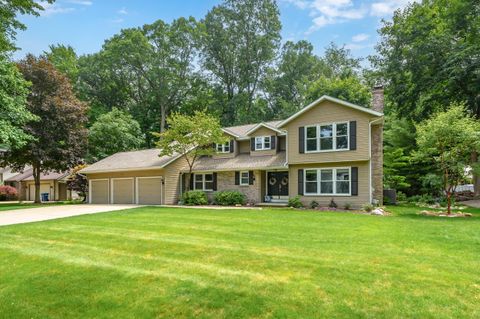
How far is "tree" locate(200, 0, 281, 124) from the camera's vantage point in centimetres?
4241

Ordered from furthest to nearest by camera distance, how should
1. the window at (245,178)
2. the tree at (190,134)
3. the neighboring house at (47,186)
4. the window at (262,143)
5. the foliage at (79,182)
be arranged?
the neighboring house at (47,186), the foliage at (79,182), the window at (262,143), the tree at (190,134), the window at (245,178)

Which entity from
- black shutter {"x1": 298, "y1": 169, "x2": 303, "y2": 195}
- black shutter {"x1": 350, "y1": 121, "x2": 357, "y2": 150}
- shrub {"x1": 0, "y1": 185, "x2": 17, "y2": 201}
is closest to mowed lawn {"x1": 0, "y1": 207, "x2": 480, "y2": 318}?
black shutter {"x1": 350, "y1": 121, "x2": 357, "y2": 150}

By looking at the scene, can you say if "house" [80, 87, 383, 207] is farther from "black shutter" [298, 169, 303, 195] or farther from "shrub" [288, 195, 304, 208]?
"shrub" [288, 195, 304, 208]

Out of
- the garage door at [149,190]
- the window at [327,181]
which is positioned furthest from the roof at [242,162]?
the garage door at [149,190]

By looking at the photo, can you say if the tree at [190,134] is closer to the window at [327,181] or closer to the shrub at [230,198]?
the shrub at [230,198]

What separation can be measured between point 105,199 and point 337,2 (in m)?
20.1

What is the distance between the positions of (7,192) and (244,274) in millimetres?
37340

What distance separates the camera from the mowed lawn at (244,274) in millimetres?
4730

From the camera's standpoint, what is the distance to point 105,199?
2522 centimetres

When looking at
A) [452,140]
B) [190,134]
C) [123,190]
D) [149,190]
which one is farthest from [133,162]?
[452,140]

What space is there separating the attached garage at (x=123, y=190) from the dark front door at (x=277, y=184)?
381 inches

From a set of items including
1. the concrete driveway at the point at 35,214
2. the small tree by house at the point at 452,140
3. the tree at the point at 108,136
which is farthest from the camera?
the tree at the point at 108,136

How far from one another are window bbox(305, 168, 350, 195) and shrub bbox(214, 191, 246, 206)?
13.1 ft

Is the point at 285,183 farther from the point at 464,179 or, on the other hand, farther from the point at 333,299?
the point at 333,299
